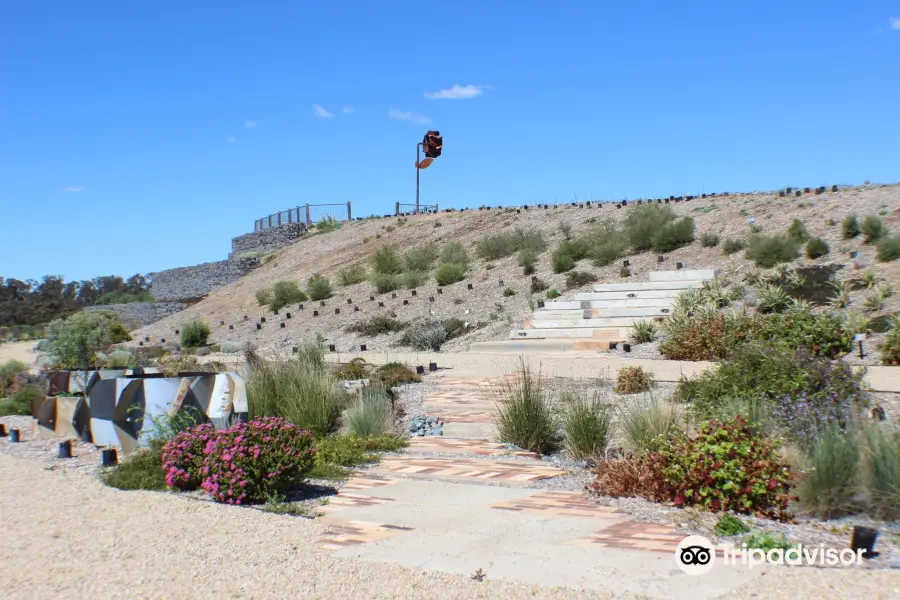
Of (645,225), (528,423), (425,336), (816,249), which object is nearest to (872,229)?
(816,249)

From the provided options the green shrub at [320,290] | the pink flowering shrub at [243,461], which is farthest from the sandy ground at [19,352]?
the pink flowering shrub at [243,461]

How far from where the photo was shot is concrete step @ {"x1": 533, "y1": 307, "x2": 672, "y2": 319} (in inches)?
777

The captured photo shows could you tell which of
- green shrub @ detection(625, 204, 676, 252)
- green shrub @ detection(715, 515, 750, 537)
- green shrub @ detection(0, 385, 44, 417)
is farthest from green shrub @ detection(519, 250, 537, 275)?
green shrub @ detection(715, 515, 750, 537)

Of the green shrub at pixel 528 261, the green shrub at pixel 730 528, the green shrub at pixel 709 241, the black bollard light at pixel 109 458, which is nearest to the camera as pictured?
the green shrub at pixel 730 528

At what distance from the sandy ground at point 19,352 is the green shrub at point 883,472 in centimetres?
2613

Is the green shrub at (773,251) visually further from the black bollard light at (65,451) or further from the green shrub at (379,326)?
the black bollard light at (65,451)

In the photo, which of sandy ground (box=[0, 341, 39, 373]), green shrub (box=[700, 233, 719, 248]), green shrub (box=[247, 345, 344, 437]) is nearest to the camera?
green shrub (box=[247, 345, 344, 437])

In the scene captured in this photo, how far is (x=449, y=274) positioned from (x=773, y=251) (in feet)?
35.5

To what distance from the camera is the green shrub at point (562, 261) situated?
2577 cm

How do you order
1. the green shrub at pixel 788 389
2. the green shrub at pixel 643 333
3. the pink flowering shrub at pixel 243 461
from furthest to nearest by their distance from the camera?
the green shrub at pixel 643 333, the green shrub at pixel 788 389, the pink flowering shrub at pixel 243 461

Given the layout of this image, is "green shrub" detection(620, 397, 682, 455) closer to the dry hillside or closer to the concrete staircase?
the concrete staircase

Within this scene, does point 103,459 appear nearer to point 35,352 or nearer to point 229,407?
point 229,407

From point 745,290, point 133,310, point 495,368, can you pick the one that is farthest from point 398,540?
point 133,310

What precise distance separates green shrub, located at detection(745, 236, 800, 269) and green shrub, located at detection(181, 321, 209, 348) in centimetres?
1766
